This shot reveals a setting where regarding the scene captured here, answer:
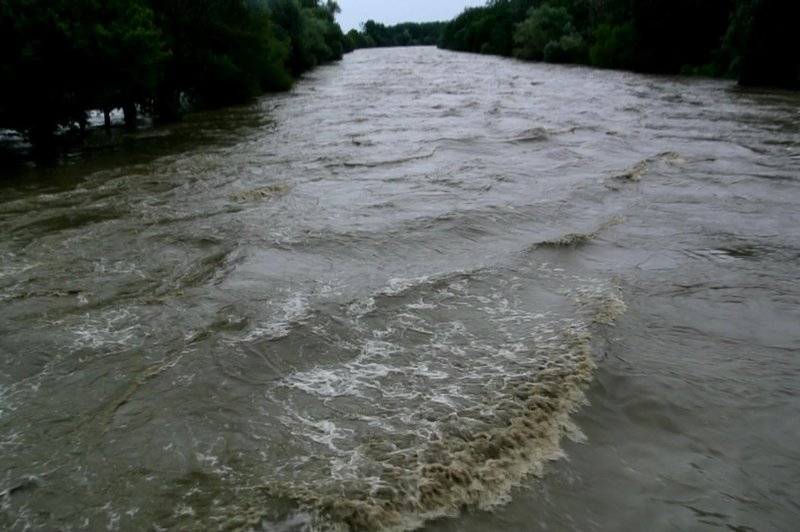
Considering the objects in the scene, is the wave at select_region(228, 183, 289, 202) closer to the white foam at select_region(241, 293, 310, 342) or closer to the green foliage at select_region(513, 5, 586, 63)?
the white foam at select_region(241, 293, 310, 342)

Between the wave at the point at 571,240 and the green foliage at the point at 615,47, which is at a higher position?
the green foliage at the point at 615,47

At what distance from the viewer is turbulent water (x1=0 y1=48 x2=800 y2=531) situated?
142 inches

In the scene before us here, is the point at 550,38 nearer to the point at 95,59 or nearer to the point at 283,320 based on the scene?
the point at 95,59

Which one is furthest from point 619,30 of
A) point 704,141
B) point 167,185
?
point 167,185

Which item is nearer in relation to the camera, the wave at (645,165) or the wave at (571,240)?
the wave at (571,240)

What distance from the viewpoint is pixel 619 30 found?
46.0 metres

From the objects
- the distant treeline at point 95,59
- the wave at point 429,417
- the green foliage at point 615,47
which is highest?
the green foliage at point 615,47

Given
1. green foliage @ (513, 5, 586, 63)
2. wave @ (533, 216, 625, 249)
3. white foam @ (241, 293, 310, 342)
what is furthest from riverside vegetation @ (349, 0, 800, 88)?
white foam @ (241, 293, 310, 342)

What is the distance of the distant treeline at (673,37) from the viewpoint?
30.5 meters

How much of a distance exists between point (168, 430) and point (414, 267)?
3771mm

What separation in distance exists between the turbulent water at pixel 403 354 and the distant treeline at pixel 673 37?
78.8ft

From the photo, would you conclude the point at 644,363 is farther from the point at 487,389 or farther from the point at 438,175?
the point at 438,175

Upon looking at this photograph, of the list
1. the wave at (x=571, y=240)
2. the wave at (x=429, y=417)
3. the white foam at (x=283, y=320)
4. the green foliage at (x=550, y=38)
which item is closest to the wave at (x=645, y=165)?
the wave at (x=571, y=240)

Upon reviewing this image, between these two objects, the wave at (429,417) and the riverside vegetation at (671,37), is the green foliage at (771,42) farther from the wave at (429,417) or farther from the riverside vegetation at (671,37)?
the wave at (429,417)
